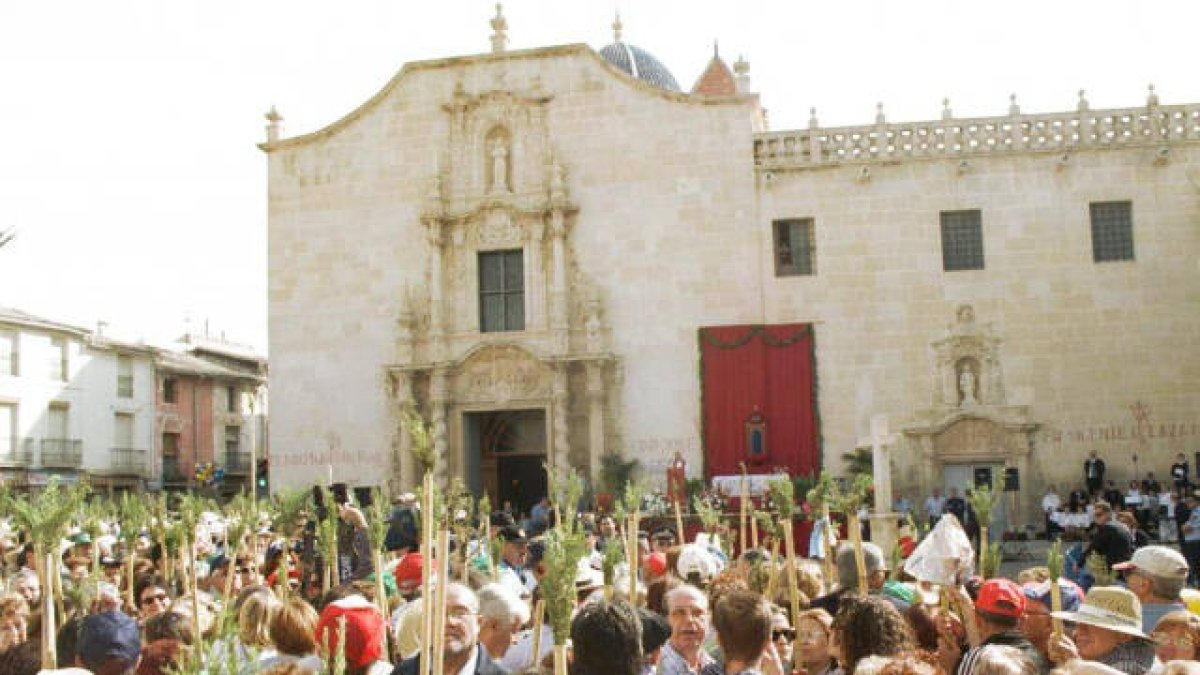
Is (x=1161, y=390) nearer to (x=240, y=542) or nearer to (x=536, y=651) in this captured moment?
(x=240, y=542)

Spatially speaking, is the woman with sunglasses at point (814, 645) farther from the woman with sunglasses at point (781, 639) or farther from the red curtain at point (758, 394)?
the red curtain at point (758, 394)

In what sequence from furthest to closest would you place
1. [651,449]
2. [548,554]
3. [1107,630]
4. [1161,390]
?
1. [651,449]
2. [1161,390]
3. [1107,630]
4. [548,554]

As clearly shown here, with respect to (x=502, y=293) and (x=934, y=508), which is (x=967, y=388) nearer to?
(x=934, y=508)

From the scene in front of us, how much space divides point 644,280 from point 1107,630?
2201cm

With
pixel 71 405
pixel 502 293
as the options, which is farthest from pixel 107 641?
pixel 71 405

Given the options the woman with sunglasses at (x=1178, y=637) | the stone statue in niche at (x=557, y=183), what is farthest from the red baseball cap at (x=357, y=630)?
the stone statue in niche at (x=557, y=183)

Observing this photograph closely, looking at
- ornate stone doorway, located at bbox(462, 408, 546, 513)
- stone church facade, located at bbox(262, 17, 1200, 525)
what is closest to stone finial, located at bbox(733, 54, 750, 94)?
stone church facade, located at bbox(262, 17, 1200, 525)

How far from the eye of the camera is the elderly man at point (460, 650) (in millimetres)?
5441

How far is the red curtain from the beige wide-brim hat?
20.5 meters

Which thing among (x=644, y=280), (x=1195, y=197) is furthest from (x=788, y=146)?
(x=1195, y=197)

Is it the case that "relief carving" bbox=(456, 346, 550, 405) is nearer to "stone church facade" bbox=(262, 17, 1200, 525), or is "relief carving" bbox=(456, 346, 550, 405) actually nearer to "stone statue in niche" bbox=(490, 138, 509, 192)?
"stone church facade" bbox=(262, 17, 1200, 525)

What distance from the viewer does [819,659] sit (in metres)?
6.19

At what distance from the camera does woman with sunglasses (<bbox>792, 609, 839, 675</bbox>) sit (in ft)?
20.3

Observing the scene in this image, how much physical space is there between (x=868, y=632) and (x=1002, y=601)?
871 mm
